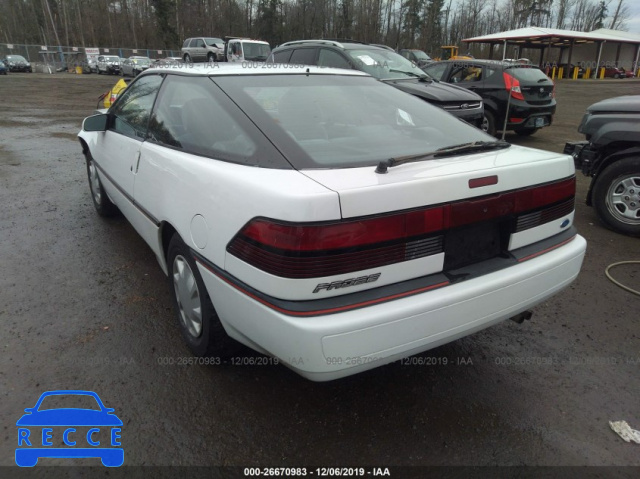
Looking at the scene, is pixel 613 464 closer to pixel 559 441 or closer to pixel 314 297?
pixel 559 441

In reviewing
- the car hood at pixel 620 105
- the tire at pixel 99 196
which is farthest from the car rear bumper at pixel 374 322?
the car hood at pixel 620 105

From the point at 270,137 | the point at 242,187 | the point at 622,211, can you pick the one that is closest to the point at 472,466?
the point at 242,187

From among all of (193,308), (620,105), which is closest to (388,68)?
(620,105)

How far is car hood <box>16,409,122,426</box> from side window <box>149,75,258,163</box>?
1415 millimetres

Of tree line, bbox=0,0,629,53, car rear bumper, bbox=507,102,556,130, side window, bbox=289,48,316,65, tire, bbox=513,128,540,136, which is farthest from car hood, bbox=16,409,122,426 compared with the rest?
tree line, bbox=0,0,629,53

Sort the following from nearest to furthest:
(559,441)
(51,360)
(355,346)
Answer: (355,346) → (559,441) → (51,360)

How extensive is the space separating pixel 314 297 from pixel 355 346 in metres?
0.25

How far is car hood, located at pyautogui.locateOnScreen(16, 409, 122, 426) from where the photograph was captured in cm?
221

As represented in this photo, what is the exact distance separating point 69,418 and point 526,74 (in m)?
9.90

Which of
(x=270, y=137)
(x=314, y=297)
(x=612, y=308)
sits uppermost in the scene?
(x=270, y=137)

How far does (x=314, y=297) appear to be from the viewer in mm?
1769

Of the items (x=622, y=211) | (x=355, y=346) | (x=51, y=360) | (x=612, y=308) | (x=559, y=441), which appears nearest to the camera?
(x=355, y=346)

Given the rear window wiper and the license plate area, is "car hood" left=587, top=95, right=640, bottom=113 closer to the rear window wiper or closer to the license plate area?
the rear window wiper

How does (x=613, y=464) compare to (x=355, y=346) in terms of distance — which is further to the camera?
(x=613, y=464)
